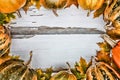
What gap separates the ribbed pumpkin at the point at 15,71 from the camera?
3.35 feet

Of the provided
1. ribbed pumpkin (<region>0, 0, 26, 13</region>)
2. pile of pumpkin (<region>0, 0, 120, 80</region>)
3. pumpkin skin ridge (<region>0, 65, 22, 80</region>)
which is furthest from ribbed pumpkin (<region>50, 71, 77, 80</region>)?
ribbed pumpkin (<region>0, 0, 26, 13</region>)

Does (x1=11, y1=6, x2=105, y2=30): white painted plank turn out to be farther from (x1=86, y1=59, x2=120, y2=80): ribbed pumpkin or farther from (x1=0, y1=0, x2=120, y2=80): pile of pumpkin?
(x1=86, y1=59, x2=120, y2=80): ribbed pumpkin

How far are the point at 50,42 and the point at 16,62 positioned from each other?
5.1 inches

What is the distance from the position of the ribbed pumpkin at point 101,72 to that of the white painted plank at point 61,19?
0.41 feet

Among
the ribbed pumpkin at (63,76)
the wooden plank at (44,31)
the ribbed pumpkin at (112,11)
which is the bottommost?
the ribbed pumpkin at (63,76)

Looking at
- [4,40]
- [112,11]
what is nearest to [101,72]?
[112,11]

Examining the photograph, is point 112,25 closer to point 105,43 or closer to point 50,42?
point 105,43

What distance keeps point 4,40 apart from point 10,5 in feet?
0.33

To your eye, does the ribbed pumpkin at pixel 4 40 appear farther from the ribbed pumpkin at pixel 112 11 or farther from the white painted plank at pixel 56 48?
the ribbed pumpkin at pixel 112 11

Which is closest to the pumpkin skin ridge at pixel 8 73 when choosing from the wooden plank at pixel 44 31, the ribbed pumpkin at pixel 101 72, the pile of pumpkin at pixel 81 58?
the pile of pumpkin at pixel 81 58

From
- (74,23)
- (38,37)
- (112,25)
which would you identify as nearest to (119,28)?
(112,25)

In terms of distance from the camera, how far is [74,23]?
3.61 ft

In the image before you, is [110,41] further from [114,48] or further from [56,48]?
[56,48]

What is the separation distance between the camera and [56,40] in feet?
3.64
